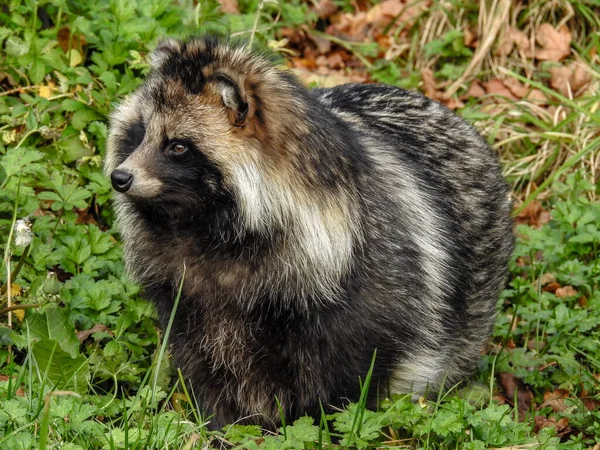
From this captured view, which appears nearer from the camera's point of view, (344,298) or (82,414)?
(82,414)

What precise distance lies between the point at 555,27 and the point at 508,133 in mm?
1021

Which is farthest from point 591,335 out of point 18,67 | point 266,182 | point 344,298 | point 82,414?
point 18,67

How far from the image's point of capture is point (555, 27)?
7613mm

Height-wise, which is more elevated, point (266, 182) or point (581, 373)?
point (266, 182)

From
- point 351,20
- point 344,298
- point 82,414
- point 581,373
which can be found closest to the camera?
point 82,414

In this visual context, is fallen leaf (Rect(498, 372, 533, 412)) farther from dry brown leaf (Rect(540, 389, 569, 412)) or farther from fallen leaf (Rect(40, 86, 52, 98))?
fallen leaf (Rect(40, 86, 52, 98))

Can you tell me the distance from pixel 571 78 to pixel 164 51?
4.27 metres

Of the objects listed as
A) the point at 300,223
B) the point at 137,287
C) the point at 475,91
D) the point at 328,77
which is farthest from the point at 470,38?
the point at 300,223

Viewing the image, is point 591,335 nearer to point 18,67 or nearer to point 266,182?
point 266,182

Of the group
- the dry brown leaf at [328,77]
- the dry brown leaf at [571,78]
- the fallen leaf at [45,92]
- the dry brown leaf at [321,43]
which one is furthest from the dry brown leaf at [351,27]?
the fallen leaf at [45,92]

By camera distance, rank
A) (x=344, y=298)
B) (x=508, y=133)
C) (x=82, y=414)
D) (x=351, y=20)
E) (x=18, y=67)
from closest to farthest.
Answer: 1. (x=82, y=414)
2. (x=344, y=298)
3. (x=18, y=67)
4. (x=508, y=133)
5. (x=351, y=20)

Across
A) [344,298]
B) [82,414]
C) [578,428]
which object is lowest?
[578,428]

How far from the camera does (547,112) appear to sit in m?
7.20

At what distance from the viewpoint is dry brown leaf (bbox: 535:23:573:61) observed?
24.7ft
